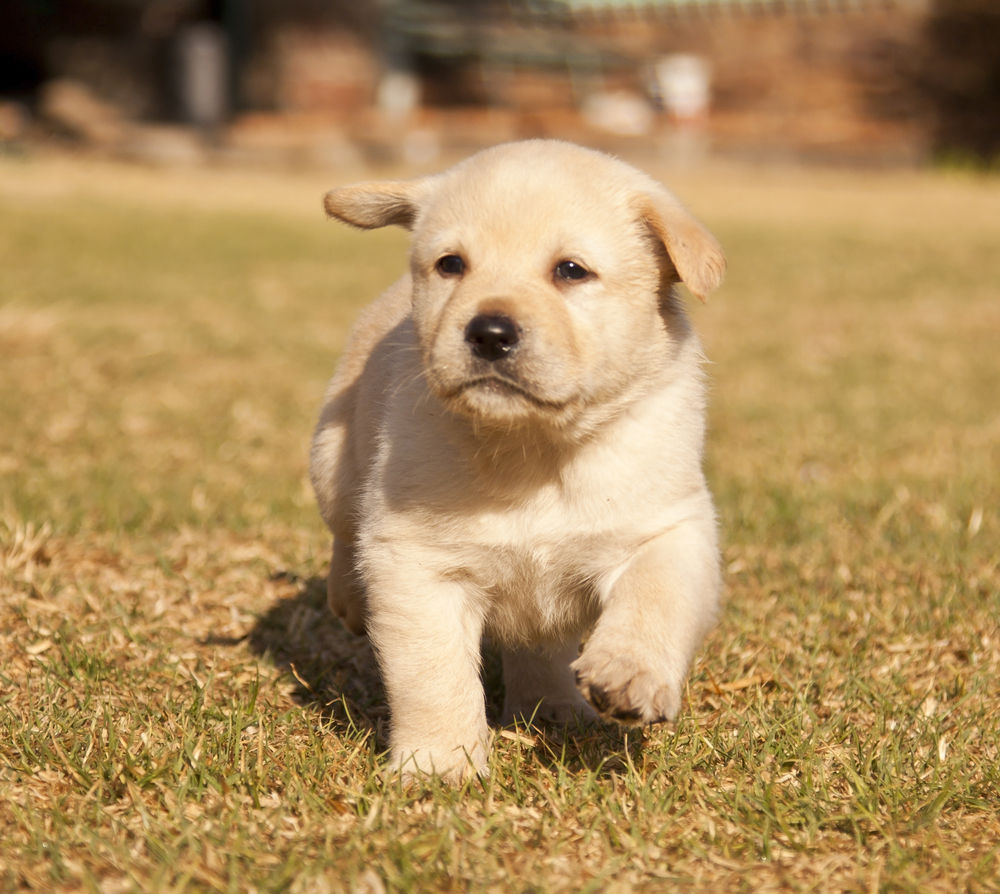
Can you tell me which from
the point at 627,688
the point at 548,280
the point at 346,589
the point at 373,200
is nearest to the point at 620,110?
the point at 373,200

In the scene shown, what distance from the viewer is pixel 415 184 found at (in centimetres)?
293

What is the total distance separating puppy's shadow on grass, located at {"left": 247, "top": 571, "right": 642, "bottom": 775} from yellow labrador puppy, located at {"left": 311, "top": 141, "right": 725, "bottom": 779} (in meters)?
0.15

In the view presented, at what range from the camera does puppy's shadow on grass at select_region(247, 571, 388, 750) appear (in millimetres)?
2836

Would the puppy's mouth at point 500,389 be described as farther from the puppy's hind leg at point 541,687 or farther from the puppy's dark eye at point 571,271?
the puppy's hind leg at point 541,687

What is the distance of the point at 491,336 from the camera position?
2.40 m

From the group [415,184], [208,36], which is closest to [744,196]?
[208,36]

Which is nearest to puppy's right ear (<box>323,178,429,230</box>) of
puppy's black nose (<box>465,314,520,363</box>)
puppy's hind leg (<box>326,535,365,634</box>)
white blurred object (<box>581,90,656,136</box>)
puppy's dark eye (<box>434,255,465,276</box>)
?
puppy's dark eye (<box>434,255,465,276</box>)

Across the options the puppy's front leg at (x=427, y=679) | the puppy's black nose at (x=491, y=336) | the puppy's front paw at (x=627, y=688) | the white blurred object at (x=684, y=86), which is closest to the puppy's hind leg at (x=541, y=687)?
the puppy's front leg at (x=427, y=679)

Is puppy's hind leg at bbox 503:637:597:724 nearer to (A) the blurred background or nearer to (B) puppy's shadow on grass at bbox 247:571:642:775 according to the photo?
(B) puppy's shadow on grass at bbox 247:571:642:775

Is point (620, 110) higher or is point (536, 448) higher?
point (536, 448)

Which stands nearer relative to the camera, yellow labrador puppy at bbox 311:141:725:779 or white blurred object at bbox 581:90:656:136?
yellow labrador puppy at bbox 311:141:725:779

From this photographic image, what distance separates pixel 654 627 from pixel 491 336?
630 millimetres

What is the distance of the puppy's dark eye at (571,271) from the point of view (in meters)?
2.61

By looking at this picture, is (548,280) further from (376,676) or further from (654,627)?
(376,676)
